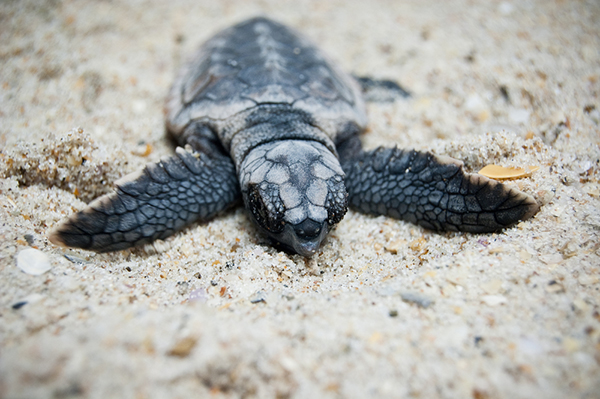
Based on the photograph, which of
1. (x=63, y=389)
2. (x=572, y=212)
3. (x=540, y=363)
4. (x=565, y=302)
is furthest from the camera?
(x=572, y=212)

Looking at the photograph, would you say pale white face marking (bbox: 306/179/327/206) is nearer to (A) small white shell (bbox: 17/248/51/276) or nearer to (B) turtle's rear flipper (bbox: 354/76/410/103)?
(A) small white shell (bbox: 17/248/51/276)

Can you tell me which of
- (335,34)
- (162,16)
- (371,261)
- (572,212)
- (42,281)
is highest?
(162,16)

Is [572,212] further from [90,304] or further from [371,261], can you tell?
[90,304]

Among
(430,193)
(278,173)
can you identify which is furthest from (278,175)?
(430,193)

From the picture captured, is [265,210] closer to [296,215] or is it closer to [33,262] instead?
[296,215]

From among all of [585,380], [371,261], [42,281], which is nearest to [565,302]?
[585,380]
